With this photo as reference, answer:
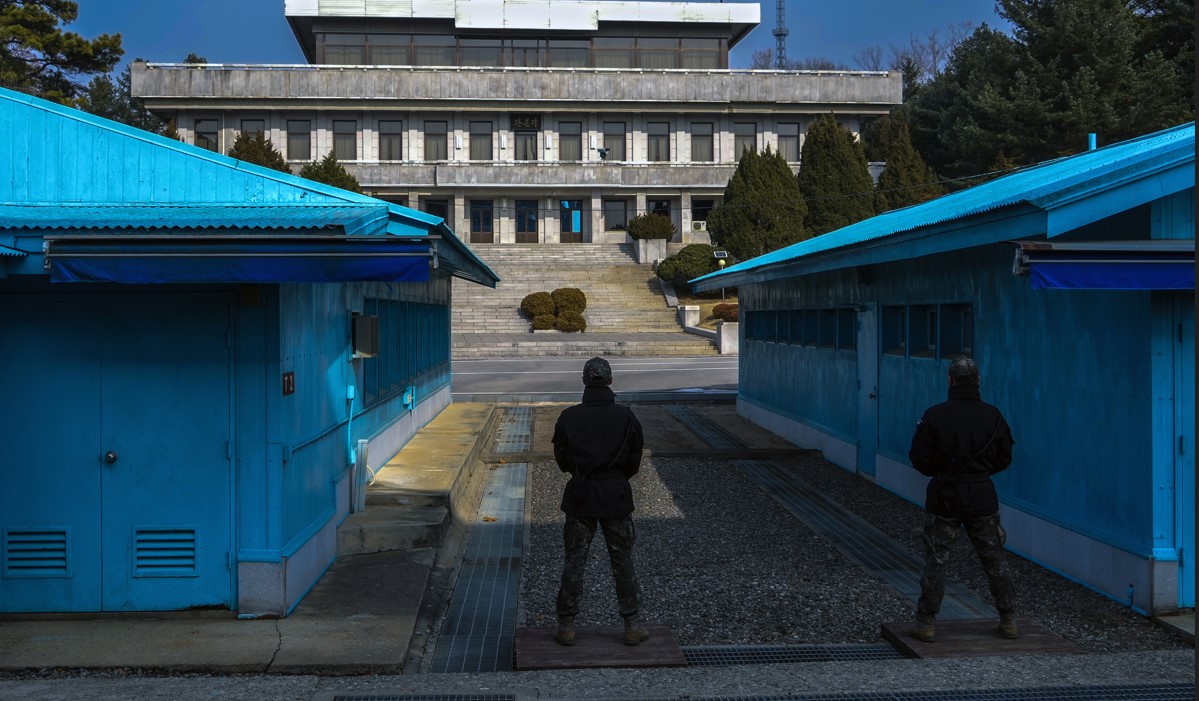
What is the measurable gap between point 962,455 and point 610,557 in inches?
91.5

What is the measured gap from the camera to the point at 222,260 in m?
6.79

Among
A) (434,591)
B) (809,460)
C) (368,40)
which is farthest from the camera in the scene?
(368,40)

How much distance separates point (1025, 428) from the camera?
9594mm

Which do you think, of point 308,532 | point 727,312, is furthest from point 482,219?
point 308,532

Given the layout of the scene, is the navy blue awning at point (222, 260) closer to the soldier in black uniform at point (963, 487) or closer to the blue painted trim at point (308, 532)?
the blue painted trim at point (308, 532)

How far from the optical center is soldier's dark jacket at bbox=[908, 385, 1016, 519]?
6.84 m

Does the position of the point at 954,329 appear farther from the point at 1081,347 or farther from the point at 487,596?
the point at 487,596

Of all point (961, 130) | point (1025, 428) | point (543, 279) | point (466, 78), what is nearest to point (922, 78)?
point (961, 130)

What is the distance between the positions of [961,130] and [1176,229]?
47295 millimetres

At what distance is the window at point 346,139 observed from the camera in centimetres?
6016

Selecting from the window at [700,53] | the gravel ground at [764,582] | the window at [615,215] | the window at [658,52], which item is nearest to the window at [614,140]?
the window at [615,215]

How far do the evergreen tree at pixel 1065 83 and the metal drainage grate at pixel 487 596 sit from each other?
42.0 metres

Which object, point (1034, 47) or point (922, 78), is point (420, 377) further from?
point (922, 78)

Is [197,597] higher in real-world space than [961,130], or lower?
lower
